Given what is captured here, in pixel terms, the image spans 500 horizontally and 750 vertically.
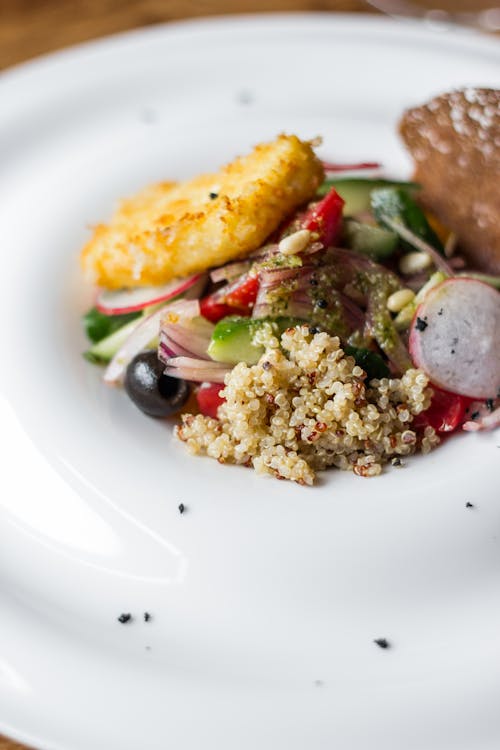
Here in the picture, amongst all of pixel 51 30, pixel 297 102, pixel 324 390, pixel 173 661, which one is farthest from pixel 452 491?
pixel 51 30

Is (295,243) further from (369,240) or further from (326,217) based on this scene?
(369,240)

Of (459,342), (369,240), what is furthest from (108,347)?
(459,342)

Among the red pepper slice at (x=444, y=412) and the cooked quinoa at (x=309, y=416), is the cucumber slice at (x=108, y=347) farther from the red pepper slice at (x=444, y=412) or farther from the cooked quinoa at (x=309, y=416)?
the red pepper slice at (x=444, y=412)

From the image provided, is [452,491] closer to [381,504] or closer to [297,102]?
[381,504]

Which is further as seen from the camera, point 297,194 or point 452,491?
point 297,194

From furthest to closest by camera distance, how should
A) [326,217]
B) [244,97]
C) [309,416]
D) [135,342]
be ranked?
[244,97]
[135,342]
[326,217]
[309,416]

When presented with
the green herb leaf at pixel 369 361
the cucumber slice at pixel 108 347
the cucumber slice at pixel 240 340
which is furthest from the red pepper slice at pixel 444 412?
the cucumber slice at pixel 108 347

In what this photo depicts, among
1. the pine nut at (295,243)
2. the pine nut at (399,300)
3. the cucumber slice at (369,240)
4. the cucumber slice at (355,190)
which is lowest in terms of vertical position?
the pine nut at (399,300)
